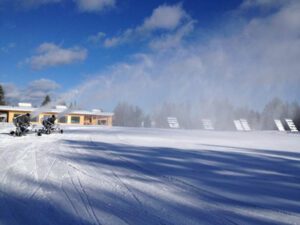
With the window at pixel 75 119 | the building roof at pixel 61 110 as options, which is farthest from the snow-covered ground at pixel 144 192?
the window at pixel 75 119

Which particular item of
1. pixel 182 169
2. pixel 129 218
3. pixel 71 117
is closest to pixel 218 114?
pixel 71 117

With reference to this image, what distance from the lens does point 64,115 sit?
48.8 meters

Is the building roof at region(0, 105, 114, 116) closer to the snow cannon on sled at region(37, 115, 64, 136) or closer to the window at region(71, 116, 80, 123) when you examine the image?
the window at region(71, 116, 80, 123)

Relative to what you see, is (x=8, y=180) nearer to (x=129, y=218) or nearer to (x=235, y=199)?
(x=129, y=218)

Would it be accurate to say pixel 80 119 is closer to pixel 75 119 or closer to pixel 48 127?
pixel 75 119

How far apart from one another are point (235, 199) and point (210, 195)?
494 mm

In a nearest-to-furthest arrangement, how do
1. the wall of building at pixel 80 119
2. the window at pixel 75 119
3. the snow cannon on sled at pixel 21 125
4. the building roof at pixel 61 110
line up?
the snow cannon on sled at pixel 21 125
the building roof at pixel 61 110
the wall of building at pixel 80 119
the window at pixel 75 119

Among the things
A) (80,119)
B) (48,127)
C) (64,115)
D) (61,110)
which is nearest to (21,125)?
(48,127)

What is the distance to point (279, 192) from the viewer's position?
18.9ft

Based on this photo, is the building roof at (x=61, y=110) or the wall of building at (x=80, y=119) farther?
the wall of building at (x=80, y=119)

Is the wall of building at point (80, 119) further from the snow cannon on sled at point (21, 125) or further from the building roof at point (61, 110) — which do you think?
the snow cannon on sled at point (21, 125)

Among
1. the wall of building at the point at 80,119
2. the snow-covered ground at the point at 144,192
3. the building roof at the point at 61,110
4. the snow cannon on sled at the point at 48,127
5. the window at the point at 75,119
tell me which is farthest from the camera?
the window at the point at 75,119

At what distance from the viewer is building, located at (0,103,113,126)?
1802 inches

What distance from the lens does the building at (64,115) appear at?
150ft
